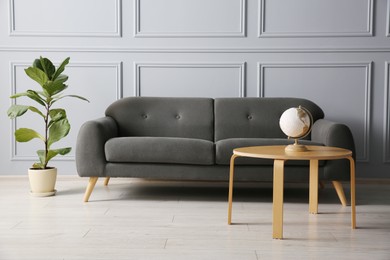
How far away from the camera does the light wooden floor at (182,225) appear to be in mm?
2088

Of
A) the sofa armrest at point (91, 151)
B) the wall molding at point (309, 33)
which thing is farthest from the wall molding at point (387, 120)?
the sofa armrest at point (91, 151)

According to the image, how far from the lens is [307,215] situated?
2816 mm

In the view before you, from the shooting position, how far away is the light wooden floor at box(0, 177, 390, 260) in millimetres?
→ 2088

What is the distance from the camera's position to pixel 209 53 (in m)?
3.95

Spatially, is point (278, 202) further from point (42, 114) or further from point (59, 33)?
point (59, 33)

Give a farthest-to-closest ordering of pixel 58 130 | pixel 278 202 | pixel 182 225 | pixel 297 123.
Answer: pixel 58 130, pixel 182 225, pixel 297 123, pixel 278 202

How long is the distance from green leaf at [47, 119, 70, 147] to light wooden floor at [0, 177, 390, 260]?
39 cm

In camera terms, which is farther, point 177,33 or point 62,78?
point 177,33

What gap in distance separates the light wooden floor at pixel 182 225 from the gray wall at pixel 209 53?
575 mm

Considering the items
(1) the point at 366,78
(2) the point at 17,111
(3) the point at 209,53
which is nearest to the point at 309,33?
(1) the point at 366,78

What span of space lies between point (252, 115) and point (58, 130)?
138 centimetres

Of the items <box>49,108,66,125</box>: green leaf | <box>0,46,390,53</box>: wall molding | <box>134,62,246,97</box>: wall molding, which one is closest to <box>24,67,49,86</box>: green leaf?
<box>49,108,66,125</box>: green leaf

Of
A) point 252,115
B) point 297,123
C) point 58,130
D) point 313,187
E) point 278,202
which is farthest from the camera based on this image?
point 252,115

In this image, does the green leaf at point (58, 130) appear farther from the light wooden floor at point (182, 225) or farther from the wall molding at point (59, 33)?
the wall molding at point (59, 33)
